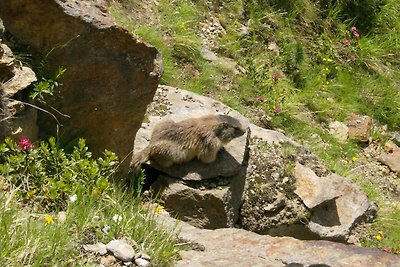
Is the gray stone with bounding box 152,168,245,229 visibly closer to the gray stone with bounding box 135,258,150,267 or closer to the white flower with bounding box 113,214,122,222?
the white flower with bounding box 113,214,122,222

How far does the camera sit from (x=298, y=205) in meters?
7.27

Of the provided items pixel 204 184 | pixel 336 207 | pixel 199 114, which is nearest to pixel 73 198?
pixel 204 184

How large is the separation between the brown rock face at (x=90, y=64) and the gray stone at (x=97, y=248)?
5.72ft

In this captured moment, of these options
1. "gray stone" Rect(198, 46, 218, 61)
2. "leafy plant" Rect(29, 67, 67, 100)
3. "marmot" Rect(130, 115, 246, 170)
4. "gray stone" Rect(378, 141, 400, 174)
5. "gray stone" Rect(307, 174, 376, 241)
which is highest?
"leafy plant" Rect(29, 67, 67, 100)

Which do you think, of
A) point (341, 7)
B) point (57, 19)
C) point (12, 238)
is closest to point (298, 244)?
point (12, 238)

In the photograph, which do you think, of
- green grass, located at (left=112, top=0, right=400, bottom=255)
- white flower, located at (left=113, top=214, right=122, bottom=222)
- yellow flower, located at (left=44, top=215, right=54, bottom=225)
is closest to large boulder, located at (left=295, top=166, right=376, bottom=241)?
green grass, located at (left=112, top=0, right=400, bottom=255)

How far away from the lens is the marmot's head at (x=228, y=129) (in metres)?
6.99

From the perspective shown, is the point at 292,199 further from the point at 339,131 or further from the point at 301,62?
the point at 301,62

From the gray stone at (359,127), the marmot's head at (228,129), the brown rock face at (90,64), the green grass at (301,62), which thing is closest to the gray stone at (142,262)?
the brown rock face at (90,64)

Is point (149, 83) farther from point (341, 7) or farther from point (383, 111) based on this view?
point (341, 7)

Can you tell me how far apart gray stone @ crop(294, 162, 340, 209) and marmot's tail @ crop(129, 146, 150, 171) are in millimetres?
1866

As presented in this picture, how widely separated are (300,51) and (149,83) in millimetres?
5501

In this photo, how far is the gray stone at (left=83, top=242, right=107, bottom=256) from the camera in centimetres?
394

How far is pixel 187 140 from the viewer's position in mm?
6840
